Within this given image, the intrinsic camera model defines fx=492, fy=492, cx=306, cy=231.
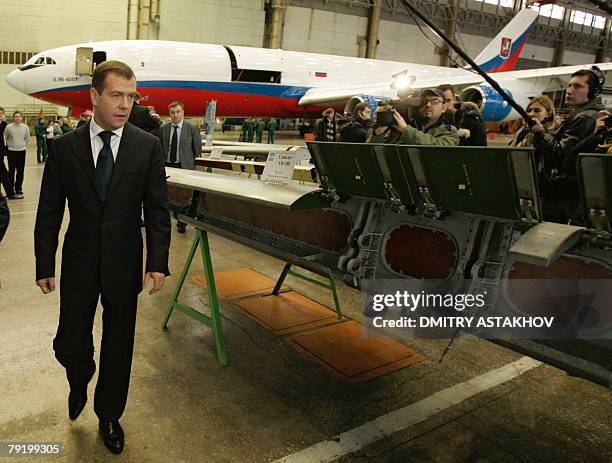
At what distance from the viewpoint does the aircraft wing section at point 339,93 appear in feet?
49.0

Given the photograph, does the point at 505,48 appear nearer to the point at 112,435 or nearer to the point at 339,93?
the point at 339,93

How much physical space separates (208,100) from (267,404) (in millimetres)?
12764

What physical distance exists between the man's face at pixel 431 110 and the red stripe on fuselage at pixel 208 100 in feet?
37.6

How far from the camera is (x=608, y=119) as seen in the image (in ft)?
9.74

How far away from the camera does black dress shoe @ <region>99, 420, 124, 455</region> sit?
91.5 inches

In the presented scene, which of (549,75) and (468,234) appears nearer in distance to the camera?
(468,234)

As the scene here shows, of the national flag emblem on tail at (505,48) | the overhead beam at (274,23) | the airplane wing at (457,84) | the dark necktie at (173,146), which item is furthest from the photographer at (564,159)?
the overhead beam at (274,23)

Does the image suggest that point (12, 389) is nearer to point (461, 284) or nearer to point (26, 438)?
point (26, 438)

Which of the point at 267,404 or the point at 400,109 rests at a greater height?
the point at 400,109

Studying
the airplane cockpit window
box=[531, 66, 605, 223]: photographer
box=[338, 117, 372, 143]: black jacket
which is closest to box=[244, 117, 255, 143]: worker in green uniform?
the airplane cockpit window

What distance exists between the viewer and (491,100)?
12.8 meters

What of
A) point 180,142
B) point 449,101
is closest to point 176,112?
point 180,142

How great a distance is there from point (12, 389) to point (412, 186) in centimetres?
247

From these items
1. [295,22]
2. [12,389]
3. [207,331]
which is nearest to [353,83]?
[295,22]
